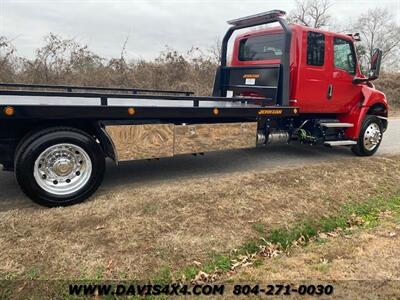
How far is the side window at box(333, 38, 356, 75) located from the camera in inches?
261

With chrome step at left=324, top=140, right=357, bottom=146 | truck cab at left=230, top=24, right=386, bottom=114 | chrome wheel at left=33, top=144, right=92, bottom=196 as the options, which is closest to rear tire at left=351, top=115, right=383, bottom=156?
chrome step at left=324, top=140, right=357, bottom=146

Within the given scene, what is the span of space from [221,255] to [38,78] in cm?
1309

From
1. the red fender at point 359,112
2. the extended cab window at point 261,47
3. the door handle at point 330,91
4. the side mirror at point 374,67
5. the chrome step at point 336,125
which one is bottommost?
the chrome step at point 336,125

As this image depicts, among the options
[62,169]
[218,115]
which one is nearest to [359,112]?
[218,115]

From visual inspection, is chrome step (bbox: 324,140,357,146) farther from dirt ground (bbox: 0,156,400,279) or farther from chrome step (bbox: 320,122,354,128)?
dirt ground (bbox: 0,156,400,279)

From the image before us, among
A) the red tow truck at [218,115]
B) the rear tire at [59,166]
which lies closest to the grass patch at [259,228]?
the red tow truck at [218,115]

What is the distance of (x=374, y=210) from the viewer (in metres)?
4.88

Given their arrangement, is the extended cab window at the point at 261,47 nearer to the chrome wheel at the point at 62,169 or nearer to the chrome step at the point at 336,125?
the chrome step at the point at 336,125

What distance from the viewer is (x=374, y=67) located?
672 cm

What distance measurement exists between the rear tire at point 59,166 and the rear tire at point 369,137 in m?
5.32

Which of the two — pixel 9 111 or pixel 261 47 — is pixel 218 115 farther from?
pixel 9 111

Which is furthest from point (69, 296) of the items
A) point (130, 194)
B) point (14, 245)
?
point (130, 194)

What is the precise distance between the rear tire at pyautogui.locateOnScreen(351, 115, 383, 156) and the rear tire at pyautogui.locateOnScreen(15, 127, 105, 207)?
17.5 ft

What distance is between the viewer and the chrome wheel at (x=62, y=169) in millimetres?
4105
